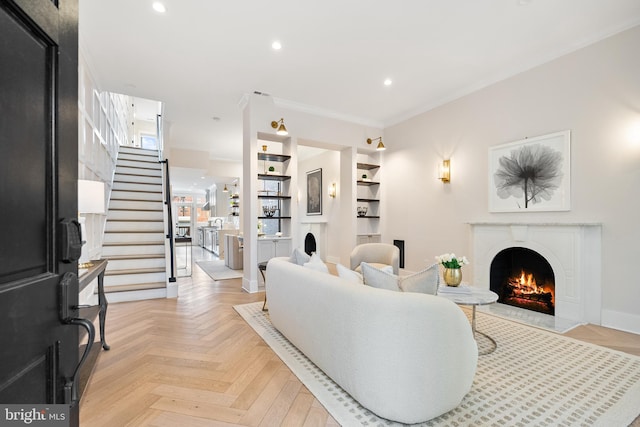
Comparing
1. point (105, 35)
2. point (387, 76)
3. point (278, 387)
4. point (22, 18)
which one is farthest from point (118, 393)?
point (387, 76)

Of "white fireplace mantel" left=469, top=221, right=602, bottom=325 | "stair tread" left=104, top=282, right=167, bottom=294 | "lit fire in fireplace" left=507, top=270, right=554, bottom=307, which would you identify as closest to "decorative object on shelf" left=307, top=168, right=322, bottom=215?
"stair tread" left=104, top=282, right=167, bottom=294

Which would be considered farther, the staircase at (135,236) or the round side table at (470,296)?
the staircase at (135,236)

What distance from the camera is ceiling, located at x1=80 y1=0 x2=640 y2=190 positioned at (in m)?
2.86

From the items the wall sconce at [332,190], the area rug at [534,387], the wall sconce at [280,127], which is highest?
the wall sconce at [280,127]

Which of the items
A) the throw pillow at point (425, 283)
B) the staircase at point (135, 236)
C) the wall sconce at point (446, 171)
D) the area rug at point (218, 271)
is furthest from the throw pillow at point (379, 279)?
the area rug at point (218, 271)

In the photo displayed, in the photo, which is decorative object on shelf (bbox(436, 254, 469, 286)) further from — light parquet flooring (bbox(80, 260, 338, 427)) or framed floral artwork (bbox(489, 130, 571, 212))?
framed floral artwork (bbox(489, 130, 571, 212))

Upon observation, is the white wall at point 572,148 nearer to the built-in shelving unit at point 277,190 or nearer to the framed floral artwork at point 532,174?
the framed floral artwork at point 532,174

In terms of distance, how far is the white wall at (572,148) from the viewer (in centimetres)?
305

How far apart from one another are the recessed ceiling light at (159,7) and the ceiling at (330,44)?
6 centimetres

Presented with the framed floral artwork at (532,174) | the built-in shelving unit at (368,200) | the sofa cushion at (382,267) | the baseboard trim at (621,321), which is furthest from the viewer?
the built-in shelving unit at (368,200)

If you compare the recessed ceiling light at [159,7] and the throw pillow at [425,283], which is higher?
the recessed ceiling light at [159,7]

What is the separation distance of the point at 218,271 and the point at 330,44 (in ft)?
16.5

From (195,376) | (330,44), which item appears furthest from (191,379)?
(330,44)

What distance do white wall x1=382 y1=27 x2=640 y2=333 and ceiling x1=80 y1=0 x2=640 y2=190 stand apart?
27cm
